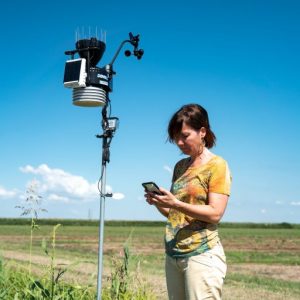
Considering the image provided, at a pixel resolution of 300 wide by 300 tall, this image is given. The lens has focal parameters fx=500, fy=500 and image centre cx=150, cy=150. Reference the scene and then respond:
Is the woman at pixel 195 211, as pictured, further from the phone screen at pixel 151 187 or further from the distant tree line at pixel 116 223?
the distant tree line at pixel 116 223

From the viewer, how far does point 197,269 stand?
228 centimetres

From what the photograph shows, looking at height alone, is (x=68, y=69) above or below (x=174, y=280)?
above

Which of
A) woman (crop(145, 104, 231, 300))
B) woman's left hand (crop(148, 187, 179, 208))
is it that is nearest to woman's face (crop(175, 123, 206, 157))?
woman (crop(145, 104, 231, 300))

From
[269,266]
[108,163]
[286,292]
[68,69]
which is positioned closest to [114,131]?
[108,163]

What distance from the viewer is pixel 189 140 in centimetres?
241

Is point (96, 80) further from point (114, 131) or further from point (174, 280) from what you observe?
point (174, 280)

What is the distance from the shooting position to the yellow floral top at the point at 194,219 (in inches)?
91.3

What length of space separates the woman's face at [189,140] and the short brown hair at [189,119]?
18 millimetres

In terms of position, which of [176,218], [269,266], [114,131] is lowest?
[269,266]

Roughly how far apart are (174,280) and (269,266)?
35.6ft

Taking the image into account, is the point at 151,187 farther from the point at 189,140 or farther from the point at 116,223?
the point at 116,223

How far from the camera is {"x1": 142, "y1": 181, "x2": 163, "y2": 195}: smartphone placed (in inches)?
92.6

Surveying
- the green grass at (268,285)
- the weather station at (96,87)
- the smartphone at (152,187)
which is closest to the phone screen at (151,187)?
the smartphone at (152,187)

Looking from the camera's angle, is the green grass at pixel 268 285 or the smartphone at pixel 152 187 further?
the green grass at pixel 268 285
